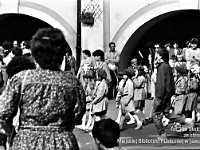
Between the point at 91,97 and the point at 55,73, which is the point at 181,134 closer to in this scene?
the point at 91,97

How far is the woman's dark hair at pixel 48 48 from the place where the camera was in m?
4.23

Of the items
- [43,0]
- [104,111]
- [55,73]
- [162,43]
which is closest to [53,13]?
[43,0]

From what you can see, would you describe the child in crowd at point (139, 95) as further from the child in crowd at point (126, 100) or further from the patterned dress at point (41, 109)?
the patterned dress at point (41, 109)

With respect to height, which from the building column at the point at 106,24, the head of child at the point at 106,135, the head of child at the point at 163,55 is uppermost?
the building column at the point at 106,24

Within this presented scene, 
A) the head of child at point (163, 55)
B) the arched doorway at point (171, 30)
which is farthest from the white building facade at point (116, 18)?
the head of child at point (163, 55)

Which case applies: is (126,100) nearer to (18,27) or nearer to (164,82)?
(164,82)

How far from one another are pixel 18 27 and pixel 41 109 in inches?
652

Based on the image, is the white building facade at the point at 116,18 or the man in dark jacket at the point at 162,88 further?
the white building facade at the point at 116,18

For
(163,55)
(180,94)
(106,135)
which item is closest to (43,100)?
(106,135)

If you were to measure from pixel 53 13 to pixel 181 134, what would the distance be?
7.97 metres

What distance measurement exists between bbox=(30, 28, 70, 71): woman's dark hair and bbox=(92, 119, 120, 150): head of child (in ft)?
3.41

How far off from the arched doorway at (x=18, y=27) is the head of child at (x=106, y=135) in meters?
15.2

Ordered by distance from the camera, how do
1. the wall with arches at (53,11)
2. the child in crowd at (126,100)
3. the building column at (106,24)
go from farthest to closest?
1. the wall with arches at (53,11)
2. the building column at (106,24)
3. the child in crowd at (126,100)

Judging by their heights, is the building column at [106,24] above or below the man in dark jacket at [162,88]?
above
